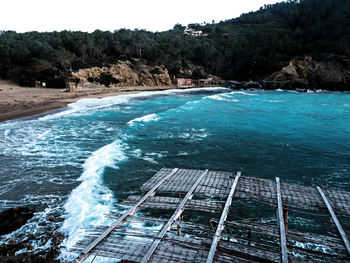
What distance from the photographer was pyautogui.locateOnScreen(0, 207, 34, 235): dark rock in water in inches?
254

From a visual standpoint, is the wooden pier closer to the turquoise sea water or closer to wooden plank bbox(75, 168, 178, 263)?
wooden plank bbox(75, 168, 178, 263)

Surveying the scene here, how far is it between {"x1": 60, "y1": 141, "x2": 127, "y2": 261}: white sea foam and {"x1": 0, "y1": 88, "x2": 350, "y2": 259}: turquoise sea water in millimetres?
32

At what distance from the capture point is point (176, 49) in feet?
289

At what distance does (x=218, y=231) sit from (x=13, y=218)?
21.0ft

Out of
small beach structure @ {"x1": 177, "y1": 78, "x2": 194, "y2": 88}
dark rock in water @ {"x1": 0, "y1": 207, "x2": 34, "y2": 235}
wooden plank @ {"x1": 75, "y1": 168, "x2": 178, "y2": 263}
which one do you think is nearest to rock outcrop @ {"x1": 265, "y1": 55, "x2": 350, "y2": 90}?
small beach structure @ {"x1": 177, "y1": 78, "x2": 194, "y2": 88}

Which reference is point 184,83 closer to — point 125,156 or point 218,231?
point 125,156

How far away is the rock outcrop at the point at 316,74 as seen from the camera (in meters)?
65.6

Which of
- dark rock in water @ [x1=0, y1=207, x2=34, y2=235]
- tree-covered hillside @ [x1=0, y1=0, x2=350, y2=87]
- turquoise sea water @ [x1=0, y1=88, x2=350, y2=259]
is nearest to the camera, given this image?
dark rock in water @ [x1=0, y1=207, x2=34, y2=235]

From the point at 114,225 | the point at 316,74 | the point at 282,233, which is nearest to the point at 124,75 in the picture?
the point at 316,74

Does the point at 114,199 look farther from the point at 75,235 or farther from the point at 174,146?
the point at 174,146

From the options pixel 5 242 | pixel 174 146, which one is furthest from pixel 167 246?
pixel 174 146

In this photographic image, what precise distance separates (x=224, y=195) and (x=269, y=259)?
222 cm

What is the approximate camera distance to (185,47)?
91438 millimetres

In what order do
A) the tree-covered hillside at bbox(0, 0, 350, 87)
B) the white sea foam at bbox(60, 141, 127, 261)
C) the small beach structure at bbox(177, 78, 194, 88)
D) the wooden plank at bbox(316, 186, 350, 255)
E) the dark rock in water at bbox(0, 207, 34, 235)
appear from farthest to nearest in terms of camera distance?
the small beach structure at bbox(177, 78, 194, 88)
the tree-covered hillside at bbox(0, 0, 350, 87)
the dark rock in water at bbox(0, 207, 34, 235)
the white sea foam at bbox(60, 141, 127, 261)
the wooden plank at bbox(316, 186, 350, 255)
